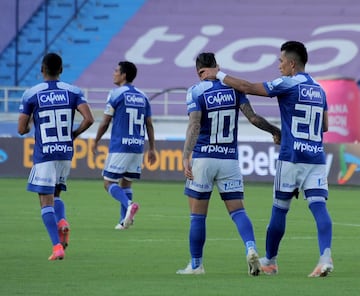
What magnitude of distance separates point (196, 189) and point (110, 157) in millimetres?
6161

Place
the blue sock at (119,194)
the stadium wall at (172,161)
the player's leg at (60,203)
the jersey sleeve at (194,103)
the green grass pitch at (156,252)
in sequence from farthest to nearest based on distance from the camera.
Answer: the stadium wall at (172,161) < the blue sock at (119,194) < the player's leg at (60,203) < the jersey sleeve at (194,103) < the green grass pitch at (156,252)

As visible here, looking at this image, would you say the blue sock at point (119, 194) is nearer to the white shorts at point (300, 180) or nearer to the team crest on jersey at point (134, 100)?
the team crest on jersey at point (134, 100)

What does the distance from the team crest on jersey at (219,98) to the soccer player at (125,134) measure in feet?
18.5

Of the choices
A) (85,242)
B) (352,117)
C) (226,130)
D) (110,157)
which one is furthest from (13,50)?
(226,130)

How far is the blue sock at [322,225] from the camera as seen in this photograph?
10.6 metres

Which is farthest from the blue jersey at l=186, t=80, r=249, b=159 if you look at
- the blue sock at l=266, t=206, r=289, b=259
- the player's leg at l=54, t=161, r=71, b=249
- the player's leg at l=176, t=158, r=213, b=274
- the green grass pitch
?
the player's leg at l=54, t=161, r=71, b=249

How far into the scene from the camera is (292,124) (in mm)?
10828

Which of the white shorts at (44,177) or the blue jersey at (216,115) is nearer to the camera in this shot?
the blue jersey at (216,115)

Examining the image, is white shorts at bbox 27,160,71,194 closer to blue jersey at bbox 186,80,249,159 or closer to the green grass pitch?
the green grass pitch

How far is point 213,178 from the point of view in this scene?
36.3 ft

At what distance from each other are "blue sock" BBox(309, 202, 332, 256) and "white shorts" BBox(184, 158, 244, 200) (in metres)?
0.74

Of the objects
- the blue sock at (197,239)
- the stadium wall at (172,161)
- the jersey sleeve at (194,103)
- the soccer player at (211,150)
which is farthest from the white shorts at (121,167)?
the stadium wall at (172,161)

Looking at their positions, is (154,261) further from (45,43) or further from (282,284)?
(45,43)

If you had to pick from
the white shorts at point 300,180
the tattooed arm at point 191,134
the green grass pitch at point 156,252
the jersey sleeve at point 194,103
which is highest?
the jersey sleeve at point 194,103
